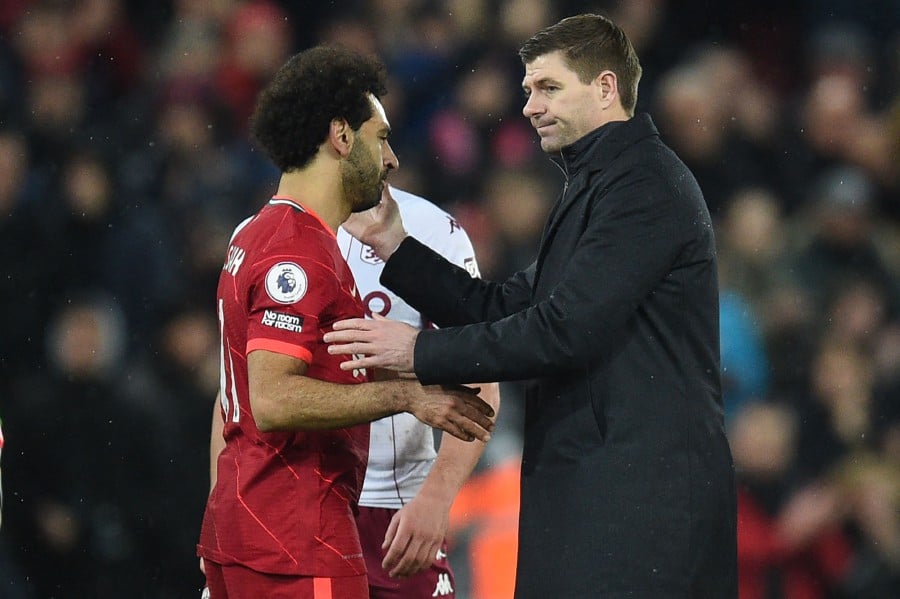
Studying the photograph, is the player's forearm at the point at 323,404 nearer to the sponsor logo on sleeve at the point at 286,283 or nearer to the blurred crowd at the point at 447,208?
the sponsor logo on sleeve at the point at 286,283

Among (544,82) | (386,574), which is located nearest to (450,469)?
(386,574)

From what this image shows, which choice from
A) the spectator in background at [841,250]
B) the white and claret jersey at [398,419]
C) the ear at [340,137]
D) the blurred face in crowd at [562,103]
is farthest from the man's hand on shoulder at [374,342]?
the spectator in background at [841,250]

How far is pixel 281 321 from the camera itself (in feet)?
6.75

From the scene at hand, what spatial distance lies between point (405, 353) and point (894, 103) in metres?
3.27

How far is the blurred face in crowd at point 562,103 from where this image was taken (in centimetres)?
231

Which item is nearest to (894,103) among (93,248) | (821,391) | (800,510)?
(821,391)

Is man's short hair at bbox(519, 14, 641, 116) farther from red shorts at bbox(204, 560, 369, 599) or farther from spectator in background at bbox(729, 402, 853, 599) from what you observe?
spectator in background at bbox(729, 402, 853, 599)

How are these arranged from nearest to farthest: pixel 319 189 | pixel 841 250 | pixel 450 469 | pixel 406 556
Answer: pixel 319 189, pixel 406 556, pixel 450 469, pixel 841 250

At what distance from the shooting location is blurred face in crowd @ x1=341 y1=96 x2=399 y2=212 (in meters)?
2.34

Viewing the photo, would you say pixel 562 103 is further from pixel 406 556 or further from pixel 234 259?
pixel 406 556

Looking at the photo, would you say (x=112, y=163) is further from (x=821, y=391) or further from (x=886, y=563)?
(x=886, y=563)

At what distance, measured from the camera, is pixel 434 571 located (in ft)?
9.47

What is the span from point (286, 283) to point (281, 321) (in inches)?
2.7

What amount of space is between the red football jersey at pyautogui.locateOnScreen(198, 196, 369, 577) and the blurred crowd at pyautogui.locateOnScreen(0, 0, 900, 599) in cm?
231
